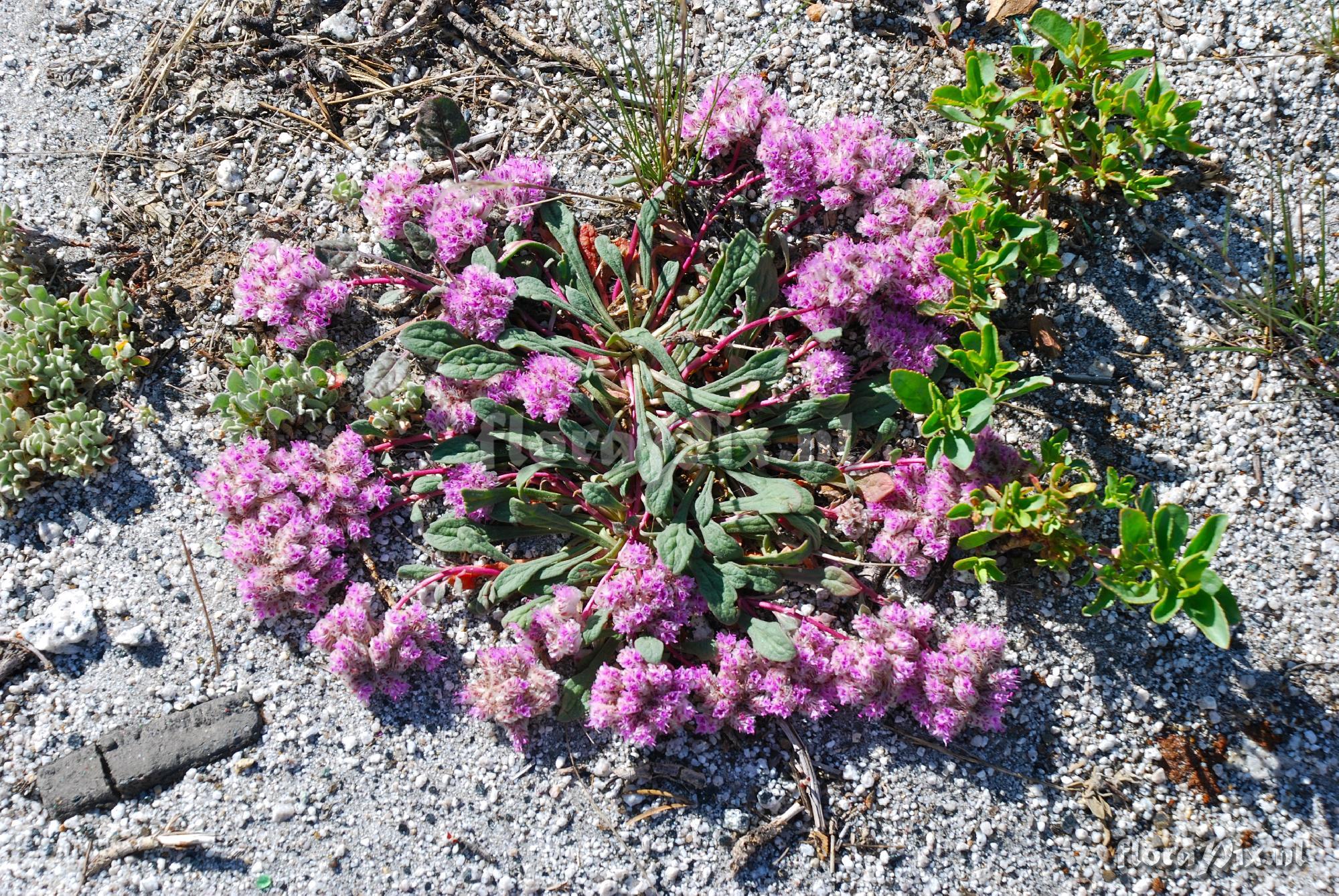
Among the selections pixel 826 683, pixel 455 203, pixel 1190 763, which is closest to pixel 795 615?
pixel 826 683

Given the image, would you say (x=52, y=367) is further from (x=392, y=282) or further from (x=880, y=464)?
(x=880, y=464)

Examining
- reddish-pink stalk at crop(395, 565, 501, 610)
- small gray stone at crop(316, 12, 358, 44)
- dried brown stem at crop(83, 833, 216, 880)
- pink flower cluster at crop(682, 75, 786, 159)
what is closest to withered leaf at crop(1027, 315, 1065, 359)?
pink flower cluster at crop(682, 75, 786, 159)

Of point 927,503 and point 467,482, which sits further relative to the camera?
point 467,482

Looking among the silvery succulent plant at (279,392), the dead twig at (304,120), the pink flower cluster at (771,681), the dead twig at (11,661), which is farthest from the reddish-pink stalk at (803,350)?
the dead twig at (11,661)

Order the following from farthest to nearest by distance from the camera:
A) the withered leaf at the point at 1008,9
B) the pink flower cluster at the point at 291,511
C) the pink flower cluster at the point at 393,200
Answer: the withered leaf at the point at 1008,9 < the pink flower cluster at the point at 393,200 < the pink flower cluster at the point at 291,511

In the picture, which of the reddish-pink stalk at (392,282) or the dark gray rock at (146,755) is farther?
the reddish-pink stalk at (392,282)

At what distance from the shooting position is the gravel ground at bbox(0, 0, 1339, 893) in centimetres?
268

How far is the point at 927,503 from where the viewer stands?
277cm

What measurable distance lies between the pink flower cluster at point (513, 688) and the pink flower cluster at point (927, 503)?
1.11m

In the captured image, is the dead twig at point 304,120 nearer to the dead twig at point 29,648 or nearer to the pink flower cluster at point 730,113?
the pink flower cluster at point 730,113

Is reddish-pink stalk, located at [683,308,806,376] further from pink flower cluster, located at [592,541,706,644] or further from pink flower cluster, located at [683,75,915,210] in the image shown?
pink flower cluster, located at [592,541,706,644]

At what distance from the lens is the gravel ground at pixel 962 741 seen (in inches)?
105

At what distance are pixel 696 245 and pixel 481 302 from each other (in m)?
0.77

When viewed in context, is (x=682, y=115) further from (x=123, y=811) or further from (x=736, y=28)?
(x=123, y=811)
